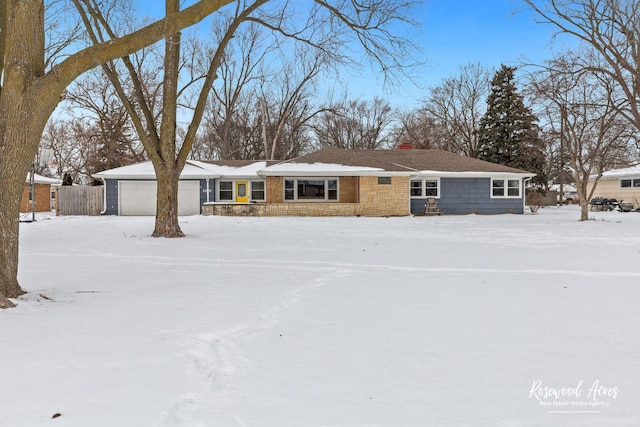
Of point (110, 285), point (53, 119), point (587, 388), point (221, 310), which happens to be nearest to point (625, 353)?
point (587, 388)

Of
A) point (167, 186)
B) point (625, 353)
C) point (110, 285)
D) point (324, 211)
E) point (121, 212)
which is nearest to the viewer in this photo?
point (625, 353)

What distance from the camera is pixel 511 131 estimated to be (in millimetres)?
29500

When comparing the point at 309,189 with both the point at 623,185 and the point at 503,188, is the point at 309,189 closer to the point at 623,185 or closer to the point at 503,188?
the point at 503,188

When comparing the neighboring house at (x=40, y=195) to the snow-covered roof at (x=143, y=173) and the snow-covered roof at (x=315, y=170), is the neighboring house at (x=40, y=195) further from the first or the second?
the snow-covered roof at (x=315, y=170)

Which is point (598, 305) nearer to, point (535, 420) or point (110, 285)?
point (535, 420)

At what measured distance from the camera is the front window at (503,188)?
2270cm

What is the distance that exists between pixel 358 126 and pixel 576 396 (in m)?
40.2

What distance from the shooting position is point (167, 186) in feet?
36.2

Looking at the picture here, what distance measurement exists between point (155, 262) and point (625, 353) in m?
6.43

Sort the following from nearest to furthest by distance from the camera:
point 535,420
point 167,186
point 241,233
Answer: point 535,420 → point 167,186 → point 241,233

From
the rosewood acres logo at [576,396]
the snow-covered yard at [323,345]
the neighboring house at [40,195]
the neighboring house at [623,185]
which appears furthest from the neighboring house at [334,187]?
the rosewood acres logo at [576,396]

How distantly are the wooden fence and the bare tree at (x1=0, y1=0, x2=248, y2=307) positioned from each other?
64.2 ft

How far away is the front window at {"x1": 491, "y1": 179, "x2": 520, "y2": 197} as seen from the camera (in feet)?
74.5

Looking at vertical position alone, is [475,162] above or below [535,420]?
Result: above
